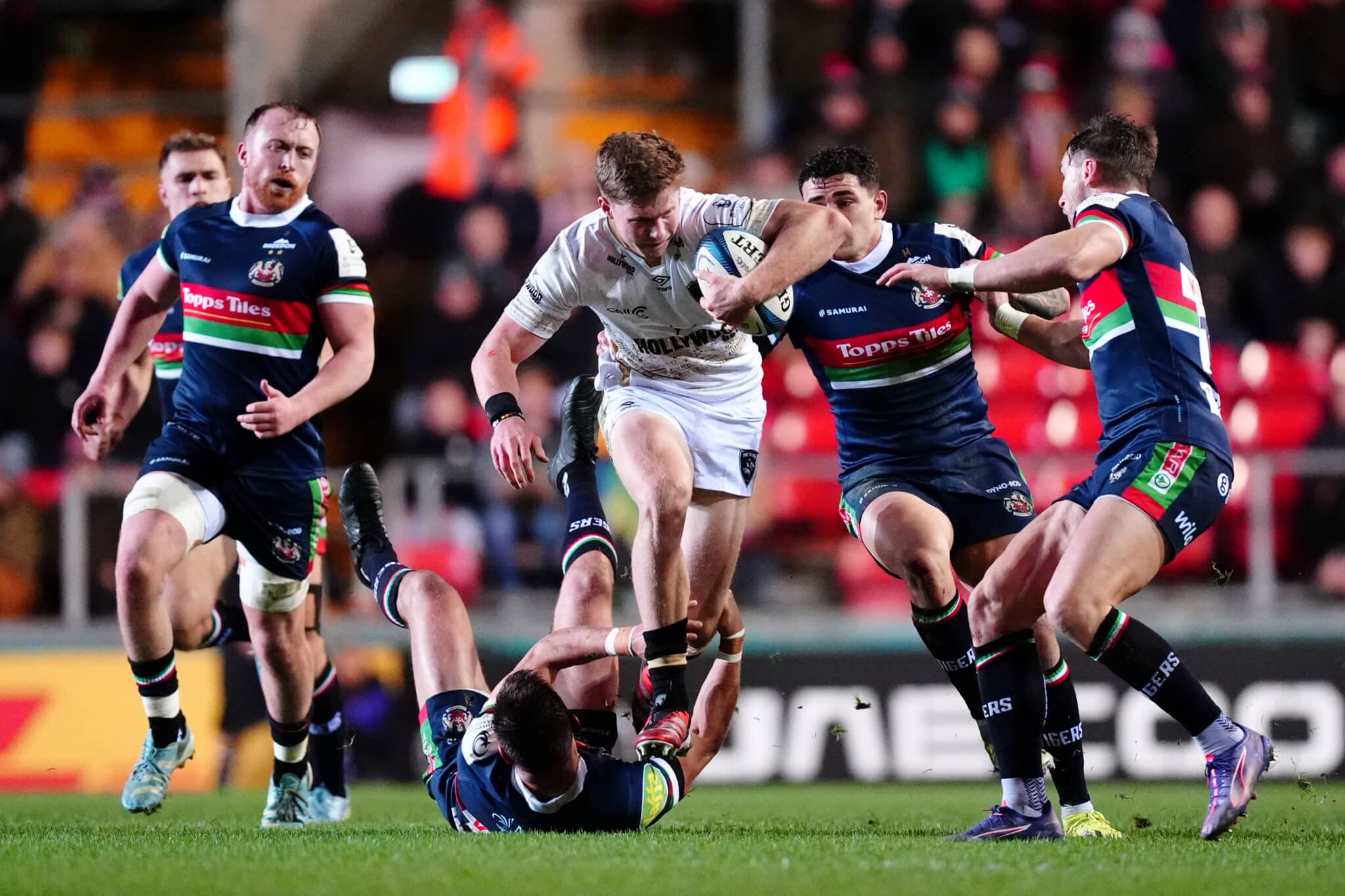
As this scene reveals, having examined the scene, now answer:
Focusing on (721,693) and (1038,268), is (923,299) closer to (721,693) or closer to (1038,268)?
(1038,268)

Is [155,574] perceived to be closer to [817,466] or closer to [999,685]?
[999,685]

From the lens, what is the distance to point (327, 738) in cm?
794

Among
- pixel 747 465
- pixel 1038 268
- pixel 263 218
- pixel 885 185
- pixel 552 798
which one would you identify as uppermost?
pixel 885 185

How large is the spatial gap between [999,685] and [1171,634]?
4467mm

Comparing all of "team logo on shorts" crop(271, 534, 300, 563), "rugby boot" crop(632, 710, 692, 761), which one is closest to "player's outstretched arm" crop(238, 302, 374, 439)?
"team logo on shorts" crop(271, 534, 300, 563)

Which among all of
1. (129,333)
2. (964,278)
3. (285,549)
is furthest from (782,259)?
(129,333)

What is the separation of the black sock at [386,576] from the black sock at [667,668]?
3.72ft

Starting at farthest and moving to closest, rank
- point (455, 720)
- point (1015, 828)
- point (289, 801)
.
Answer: point (289, 801) < point (455, 720) < point (1015, 828)

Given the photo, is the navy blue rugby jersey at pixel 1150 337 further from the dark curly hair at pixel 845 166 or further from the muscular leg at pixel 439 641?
the muscular leg at pixel 439 641

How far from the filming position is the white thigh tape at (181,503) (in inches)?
265

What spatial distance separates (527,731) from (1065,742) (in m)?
2.16

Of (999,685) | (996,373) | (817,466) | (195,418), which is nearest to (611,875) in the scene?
(999,685)

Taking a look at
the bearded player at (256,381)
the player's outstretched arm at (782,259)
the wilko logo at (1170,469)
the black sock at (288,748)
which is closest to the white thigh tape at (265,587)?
the bearded player at (256,381)

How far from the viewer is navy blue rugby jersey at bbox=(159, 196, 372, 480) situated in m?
7.07
